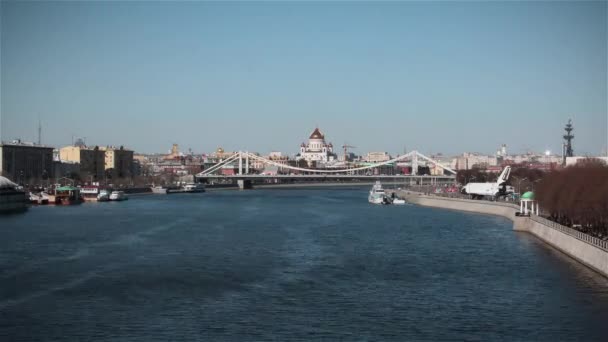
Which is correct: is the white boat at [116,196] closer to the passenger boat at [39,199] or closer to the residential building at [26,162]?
the passenger boat at [39,199]

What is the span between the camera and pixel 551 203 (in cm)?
2809

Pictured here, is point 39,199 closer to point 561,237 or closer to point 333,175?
point 561,237

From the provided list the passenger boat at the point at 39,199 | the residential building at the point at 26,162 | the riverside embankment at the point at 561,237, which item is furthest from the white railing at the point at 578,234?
the residential building at the point at 26,162

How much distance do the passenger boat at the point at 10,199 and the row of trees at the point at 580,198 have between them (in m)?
22.0

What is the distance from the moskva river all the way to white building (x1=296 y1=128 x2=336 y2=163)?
11628cm

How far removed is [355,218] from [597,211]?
50.7 feet

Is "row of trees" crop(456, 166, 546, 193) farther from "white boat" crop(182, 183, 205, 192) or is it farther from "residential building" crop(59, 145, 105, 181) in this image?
"residential building" crop(59, 145, 105, 181)

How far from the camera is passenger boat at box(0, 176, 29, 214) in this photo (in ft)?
131

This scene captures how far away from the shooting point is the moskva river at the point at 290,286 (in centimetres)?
1387

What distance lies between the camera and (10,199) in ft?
134

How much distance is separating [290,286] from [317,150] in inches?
5209

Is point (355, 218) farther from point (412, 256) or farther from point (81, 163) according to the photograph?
point (81, 163)

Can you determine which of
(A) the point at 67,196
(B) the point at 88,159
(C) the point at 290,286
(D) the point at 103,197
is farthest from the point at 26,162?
(C) the point at 290,286

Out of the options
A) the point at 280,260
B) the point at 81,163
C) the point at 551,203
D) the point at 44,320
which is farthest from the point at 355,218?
the point at 81,163
